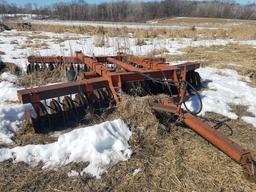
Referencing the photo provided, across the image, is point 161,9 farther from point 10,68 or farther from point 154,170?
point 154,170

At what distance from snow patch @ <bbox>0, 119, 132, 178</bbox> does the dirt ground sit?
0.30 feet

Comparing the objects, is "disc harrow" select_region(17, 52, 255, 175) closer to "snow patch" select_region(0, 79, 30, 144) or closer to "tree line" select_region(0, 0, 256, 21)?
"snow patch" select_region(0, 79, 30, 144)

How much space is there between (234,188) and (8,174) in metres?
2.35

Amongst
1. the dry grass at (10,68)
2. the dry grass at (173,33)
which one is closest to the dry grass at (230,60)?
the dry grass at (10,68)

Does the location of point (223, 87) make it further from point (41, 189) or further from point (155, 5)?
point (155, 5)

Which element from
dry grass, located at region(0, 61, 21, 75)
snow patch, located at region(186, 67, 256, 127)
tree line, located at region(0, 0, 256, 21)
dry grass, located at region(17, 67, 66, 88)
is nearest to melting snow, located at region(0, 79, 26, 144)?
dry grass, located at region(17, 67, 66, 88)

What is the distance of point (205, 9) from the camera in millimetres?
90438

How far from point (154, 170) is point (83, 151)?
85 cm

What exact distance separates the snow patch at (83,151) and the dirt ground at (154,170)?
9 centimetres

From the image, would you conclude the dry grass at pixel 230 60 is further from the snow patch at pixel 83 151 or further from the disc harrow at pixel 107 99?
the snow patch at pixel 83 151

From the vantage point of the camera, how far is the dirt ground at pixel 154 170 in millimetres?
2883

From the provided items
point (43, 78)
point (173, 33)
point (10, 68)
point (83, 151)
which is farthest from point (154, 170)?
point (173, 33)

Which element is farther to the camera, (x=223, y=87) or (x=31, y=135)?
(x=223, y=87)

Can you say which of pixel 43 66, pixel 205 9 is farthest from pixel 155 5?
pixel 43 66
